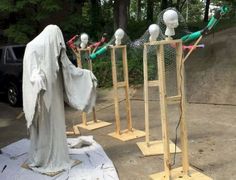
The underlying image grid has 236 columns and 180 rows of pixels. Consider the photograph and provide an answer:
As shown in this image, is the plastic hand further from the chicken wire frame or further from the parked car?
the parked car

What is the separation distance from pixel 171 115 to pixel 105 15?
1018 cm

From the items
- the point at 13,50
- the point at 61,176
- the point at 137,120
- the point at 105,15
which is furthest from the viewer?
the point at 105,15

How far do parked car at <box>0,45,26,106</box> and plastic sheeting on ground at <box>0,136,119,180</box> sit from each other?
3595 millimetres

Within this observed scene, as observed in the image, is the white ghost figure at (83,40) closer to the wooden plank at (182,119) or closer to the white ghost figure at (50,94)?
the white ghost figure at (50,94)

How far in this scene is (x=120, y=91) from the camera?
10750 millimetres

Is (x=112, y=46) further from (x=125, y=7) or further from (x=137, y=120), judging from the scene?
(x=125, y=7)

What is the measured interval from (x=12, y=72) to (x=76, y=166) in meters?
5.36

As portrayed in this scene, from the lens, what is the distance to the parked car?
32.1 feet

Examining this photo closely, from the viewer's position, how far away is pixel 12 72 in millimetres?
9906

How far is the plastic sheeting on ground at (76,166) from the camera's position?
493 cm

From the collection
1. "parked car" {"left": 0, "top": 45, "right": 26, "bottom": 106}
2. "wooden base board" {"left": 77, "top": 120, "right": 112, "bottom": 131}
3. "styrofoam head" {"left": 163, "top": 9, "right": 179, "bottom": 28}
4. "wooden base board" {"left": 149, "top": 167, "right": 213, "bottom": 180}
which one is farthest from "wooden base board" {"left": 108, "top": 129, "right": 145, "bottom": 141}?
"parked car" {"left": 0, "top": 45, "right": 26, "bottom": 106}

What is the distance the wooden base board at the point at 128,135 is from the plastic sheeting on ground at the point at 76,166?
0.51 m

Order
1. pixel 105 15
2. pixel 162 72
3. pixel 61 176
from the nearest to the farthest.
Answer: pixel 162 72
pixel 61 176
pixel 105 15

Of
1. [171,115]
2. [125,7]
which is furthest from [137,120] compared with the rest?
[125,7]
